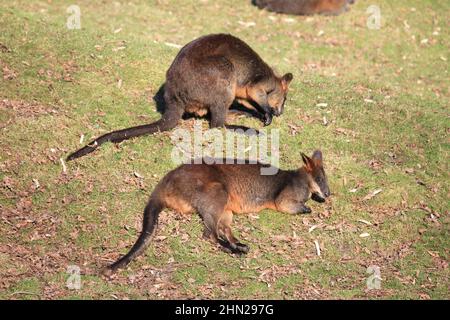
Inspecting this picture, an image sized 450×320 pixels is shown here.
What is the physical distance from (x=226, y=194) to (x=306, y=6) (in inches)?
322

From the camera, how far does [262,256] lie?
7.42m

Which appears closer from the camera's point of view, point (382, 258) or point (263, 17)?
point (382, 258)

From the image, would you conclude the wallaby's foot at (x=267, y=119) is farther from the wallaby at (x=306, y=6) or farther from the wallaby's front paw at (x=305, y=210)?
the wallaby at (x=306, y=6)

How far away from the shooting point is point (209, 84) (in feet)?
28.9

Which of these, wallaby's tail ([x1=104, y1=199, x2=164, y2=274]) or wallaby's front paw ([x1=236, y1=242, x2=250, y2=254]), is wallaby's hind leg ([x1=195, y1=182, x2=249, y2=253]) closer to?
wallaby's front paw ([x1=236, y1=242, x2=250, y2=254])

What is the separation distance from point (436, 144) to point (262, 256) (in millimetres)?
3630

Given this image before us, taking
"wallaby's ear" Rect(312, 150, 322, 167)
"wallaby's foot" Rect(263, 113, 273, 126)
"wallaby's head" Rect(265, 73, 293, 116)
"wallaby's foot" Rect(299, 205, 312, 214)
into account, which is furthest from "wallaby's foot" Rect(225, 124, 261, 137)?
"wallaby's foot" Rect(299, 205, 312, 214)

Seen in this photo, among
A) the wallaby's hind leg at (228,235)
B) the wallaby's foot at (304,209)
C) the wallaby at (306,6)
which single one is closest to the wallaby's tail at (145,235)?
the wallaby's hind leg at (228,235)

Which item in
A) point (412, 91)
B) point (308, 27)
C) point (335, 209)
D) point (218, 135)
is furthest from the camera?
point (308, 27)

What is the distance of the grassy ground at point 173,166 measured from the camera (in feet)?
23.3

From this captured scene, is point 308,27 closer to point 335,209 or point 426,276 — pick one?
point 335,209

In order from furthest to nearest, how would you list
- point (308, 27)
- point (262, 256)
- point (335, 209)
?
point (308, 27)
point (335, 209)
point (262, 256)

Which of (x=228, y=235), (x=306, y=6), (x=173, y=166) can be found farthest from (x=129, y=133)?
→ (x=306, y=6)

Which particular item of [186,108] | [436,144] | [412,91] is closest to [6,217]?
[186,108]
